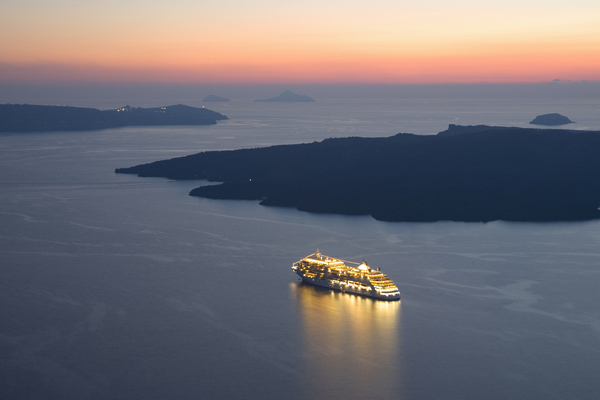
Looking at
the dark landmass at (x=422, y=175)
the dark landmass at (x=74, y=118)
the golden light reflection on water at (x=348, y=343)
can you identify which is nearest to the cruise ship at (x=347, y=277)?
the golden light reflection on water at (x=348, y=343)

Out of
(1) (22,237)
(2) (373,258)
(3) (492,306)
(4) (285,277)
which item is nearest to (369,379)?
(3) (492,306)

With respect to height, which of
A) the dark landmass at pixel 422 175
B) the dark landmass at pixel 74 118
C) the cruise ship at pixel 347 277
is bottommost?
the cruise ship at pixel 347 277

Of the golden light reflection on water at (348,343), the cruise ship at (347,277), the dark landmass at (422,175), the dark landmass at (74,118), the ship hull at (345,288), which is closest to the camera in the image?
the golden light reflection on water at (348,343)

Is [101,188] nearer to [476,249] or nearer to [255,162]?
[255,162]

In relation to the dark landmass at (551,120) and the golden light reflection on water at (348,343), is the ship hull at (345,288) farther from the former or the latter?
the dark landmass at (551,120)

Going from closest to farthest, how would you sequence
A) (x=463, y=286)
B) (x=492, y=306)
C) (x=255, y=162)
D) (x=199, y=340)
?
(x=199, y=340), (x=492, y=306), (x=463, y=286), (x=255, y=162)
